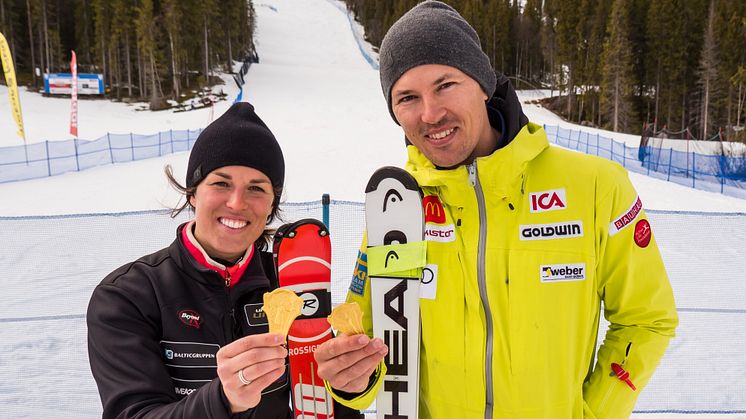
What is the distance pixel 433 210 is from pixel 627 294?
2.34 feet

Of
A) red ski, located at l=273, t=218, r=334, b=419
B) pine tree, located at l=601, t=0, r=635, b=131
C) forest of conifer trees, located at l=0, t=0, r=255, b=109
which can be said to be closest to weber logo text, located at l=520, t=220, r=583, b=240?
red ski, located at l=273, t=218, r=334, b=419

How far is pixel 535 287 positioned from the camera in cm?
163

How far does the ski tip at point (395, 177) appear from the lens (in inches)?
71.7

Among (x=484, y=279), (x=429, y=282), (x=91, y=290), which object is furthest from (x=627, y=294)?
(x=91, y=290)

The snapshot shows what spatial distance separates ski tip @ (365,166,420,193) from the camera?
1821 millimetres

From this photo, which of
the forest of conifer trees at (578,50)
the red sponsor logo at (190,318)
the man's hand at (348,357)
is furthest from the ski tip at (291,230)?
the forest of conifer trees at (578,50)

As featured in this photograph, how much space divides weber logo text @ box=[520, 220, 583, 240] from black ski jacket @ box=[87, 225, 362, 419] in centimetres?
95

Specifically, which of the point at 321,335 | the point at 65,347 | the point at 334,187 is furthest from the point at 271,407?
the point at 334,187

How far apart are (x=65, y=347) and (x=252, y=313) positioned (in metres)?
3.77

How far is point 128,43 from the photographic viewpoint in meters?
36.3

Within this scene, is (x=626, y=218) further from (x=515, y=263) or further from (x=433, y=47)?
(x=433, y=47)

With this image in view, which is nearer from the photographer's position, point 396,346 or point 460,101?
point 460,101

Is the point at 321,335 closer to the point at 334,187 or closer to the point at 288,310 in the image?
the point at 288,310

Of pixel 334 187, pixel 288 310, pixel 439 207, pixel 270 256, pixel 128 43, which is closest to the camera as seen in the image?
pixel 288 310
